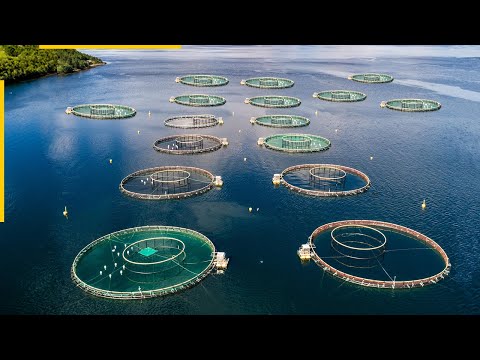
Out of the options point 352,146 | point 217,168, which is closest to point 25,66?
point 217,168

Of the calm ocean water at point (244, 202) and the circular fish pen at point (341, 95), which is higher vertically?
the circular fish pen at point (341, 95)

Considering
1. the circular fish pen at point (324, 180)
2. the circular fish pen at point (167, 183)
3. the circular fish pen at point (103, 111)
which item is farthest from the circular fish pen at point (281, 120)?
the circular fish pen at point (167, 183)

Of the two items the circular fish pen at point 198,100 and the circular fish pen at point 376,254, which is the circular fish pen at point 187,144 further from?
the circular fish pen at point 376,254

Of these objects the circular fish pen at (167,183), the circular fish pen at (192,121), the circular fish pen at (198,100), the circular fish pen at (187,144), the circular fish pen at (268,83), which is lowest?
the circular fish pen at (167,183)

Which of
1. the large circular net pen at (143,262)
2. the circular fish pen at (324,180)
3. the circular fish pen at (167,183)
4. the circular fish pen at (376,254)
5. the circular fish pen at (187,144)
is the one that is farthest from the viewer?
the circular fish pen at (187,144)

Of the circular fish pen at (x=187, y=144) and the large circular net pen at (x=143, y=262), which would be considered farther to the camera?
the circular fish pen at (x=187, y=144)

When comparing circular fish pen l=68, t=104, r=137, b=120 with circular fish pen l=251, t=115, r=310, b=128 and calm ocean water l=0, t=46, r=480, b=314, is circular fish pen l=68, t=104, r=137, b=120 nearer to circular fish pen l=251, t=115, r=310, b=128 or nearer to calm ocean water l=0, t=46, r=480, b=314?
calm ocean water l=0, t=46, r=480, b=314

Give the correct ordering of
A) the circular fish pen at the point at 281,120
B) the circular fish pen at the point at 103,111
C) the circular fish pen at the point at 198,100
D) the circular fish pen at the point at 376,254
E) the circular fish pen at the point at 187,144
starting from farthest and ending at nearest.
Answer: the circular fish pen at the point at 198,100, the circular fish pen at the point at 103,111, the circular fish pen at the point at 281,120, the circular fish pen at the point at 187,144, the circular fish pen at the point at 376,254
